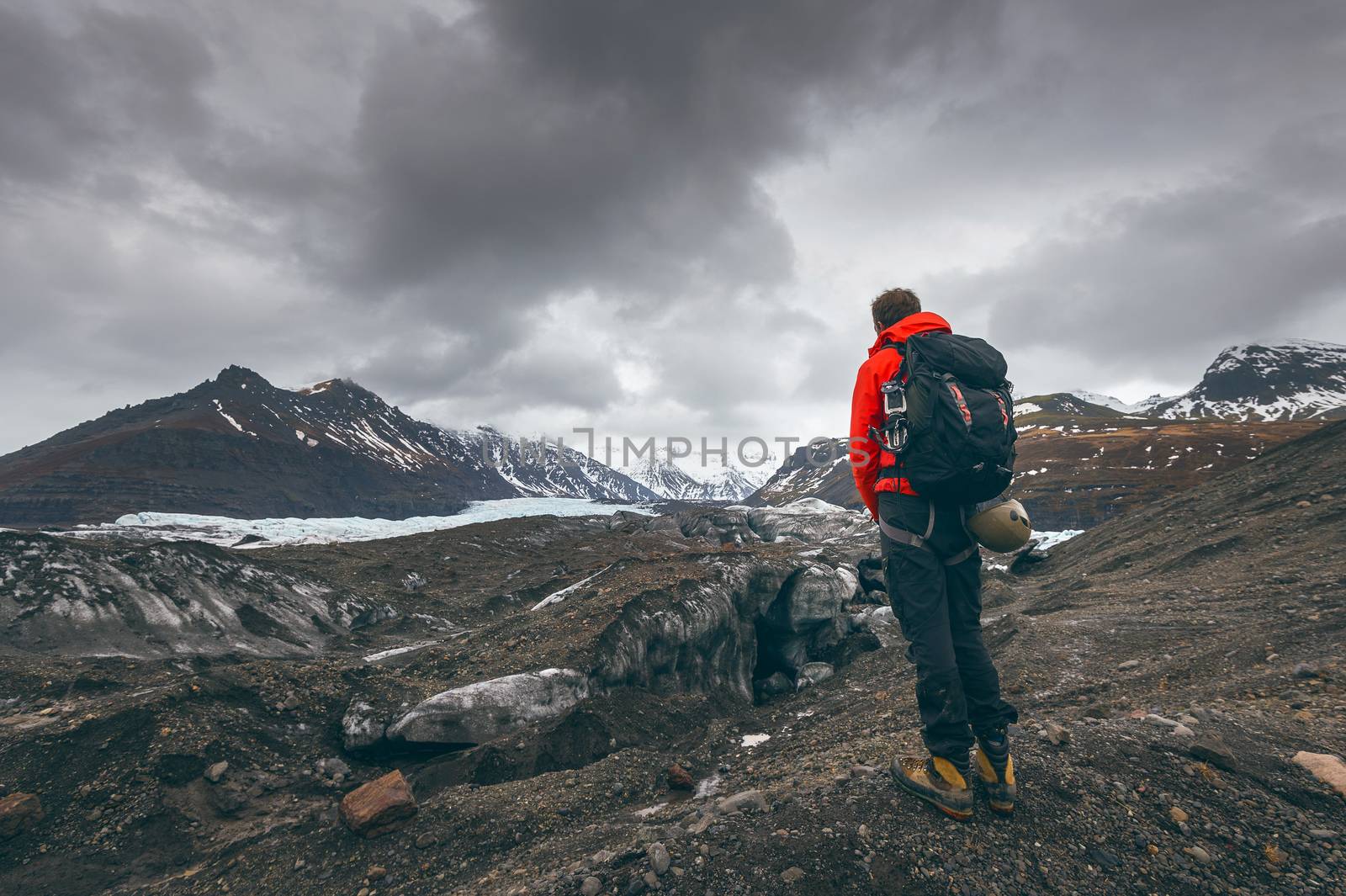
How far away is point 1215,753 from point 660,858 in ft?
14.6

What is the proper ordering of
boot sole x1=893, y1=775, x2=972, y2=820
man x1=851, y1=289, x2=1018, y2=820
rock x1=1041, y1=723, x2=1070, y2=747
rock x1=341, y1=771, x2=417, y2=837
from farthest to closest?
rock x1=341, y1=771, x2=417, y2=837, rock x1=1041, y1=723, x2=1070, y2=747, man x1=851, y1=289, x2=1018, y2=820, boot sole x1=893, y1=775, x2=972, y2=820

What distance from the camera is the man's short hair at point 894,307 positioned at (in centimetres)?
484

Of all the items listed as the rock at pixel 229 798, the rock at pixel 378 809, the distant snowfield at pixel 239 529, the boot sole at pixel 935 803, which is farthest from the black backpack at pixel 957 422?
the distant snowfield at pixel 239 529

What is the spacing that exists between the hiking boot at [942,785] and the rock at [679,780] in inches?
152

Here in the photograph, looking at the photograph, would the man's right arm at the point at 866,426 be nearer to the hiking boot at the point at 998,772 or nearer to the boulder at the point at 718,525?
the hiking boot at the point at 998,772

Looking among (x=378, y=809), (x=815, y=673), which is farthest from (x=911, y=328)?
(x=815, y=673)

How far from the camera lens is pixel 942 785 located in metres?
3.82

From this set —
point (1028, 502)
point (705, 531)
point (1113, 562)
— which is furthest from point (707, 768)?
point (1028, 502)

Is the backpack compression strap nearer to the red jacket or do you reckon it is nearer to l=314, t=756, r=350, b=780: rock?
the red jacket

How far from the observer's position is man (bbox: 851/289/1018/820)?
3.80m

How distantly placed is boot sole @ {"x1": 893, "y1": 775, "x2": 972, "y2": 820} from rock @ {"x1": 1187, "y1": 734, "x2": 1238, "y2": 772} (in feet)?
7.34

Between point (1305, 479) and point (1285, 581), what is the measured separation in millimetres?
11508

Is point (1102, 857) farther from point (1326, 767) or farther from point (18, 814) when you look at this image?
point (18, 814)

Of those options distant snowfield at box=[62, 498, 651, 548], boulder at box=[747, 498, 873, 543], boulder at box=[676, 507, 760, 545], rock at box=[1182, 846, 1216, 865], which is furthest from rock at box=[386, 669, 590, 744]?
distant snowfield at box=[62, 498, 651, 548]
